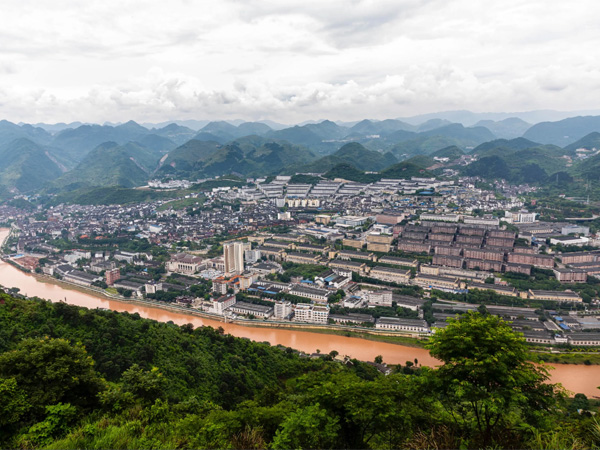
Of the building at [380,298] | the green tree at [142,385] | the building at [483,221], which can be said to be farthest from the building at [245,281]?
the building at [483,221]

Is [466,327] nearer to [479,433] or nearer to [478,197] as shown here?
[479,433]

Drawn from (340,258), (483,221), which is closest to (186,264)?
(340,258)

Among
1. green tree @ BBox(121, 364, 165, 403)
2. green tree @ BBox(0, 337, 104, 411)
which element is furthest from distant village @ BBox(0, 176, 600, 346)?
green tree @ BBox(0, 337, 104, 411)

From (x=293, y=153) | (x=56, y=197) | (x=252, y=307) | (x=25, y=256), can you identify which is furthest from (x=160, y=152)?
(x=252, y=307)

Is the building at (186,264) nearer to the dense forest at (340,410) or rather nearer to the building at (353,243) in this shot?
the building at (353,243)

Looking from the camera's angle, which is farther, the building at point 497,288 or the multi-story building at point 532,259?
the multi-story building at point 532,259

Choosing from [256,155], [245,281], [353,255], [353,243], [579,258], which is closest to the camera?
[245,281]

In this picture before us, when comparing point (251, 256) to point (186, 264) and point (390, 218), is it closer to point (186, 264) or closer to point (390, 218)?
point (186, 264)
